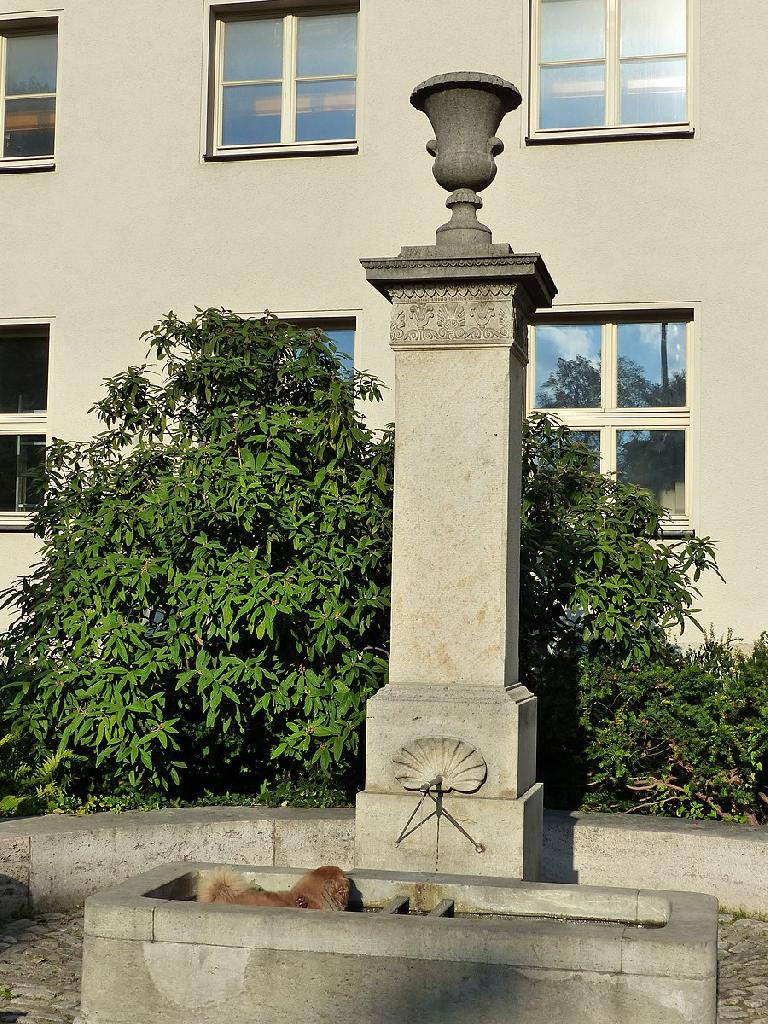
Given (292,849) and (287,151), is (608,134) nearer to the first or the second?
(287,151)

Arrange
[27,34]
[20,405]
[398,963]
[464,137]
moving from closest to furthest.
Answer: [398,963], [464,137], [20,405], [27,34]

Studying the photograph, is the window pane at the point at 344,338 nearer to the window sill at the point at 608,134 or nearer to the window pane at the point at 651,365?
the window sill at the point at 608,134

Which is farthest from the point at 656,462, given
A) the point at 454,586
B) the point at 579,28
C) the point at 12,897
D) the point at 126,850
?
the point at 12,897

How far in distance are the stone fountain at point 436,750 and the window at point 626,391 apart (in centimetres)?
471

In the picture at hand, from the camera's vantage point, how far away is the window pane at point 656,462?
35.2 ft

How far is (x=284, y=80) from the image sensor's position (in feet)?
38.4

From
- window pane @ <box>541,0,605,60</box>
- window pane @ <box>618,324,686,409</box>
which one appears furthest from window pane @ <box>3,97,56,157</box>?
window pane @ <box>618,324,686,409</box>

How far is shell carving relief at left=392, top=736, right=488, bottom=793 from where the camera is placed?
5.66 meters

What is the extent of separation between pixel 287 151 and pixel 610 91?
272 centimetres

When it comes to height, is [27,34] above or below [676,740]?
above

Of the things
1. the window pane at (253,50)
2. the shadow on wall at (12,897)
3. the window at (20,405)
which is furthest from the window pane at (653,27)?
the shadow on wall at (12,897)

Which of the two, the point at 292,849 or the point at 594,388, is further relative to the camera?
the point at 594,388

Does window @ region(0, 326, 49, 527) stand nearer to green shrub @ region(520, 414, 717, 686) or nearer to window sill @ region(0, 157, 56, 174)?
window sill @ region(0, 157, 56, 174)

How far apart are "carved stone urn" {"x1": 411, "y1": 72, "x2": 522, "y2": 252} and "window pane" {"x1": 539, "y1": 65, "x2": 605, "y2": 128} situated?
512 cm
